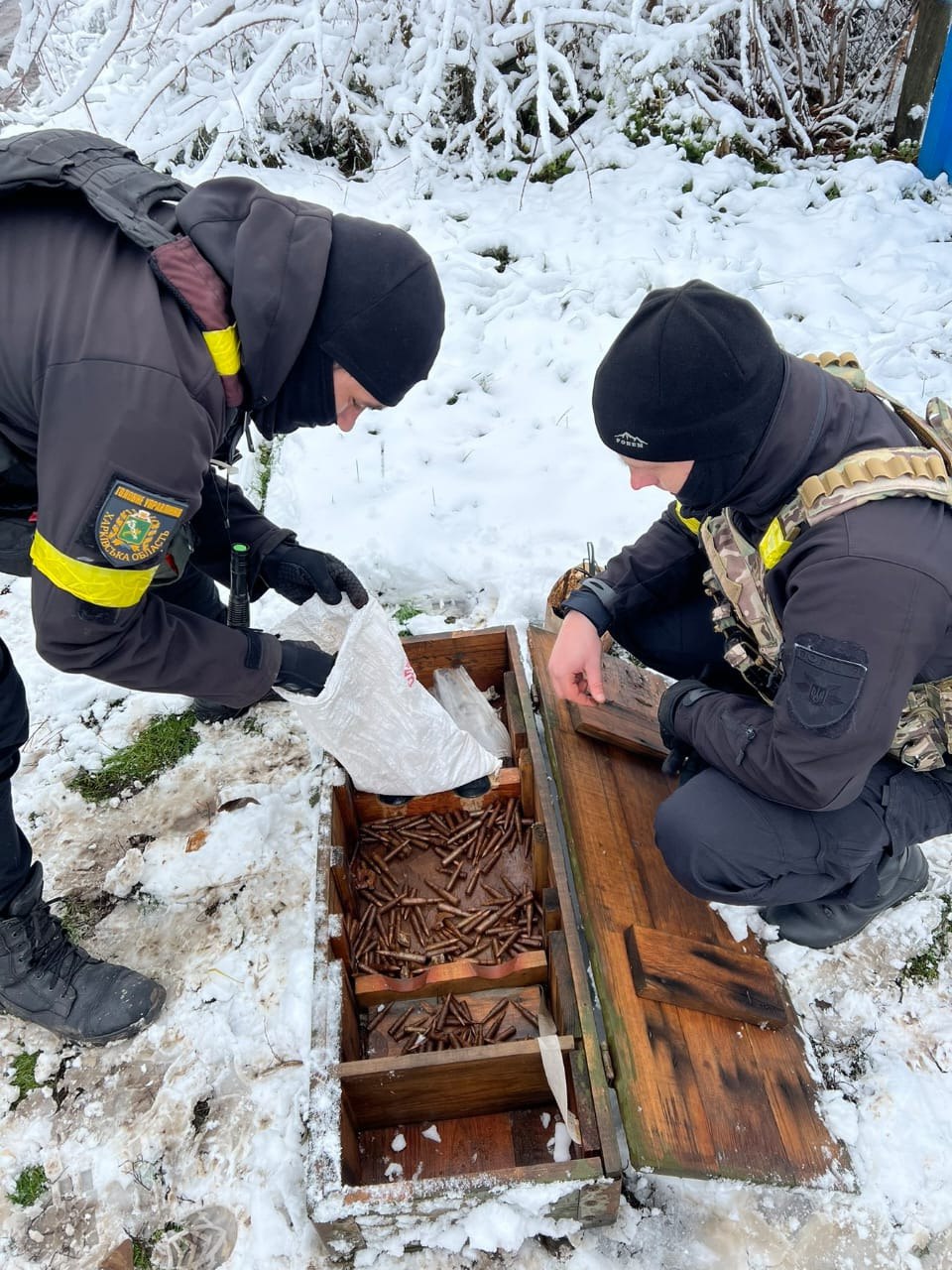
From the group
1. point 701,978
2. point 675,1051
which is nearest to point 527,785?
point 701,978

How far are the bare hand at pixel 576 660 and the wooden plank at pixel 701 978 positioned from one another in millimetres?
791

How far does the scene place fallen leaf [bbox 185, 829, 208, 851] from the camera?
309 cm

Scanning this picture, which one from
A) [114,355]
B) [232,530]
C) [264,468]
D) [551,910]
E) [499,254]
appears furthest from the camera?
[499,254]

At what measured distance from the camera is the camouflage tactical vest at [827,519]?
1.94 meters

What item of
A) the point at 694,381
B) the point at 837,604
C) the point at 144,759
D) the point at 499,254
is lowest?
the point at 144,759

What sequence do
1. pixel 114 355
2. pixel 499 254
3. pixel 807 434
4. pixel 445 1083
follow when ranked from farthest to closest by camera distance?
pixel 499 254 → pixel 445 1083 → pixel 807 434 → pixel 114 355

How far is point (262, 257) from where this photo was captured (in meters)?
1.86

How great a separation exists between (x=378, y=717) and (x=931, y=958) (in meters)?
1.96

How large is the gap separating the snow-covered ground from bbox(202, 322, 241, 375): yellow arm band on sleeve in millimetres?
1686

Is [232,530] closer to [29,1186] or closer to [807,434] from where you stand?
[807,434]

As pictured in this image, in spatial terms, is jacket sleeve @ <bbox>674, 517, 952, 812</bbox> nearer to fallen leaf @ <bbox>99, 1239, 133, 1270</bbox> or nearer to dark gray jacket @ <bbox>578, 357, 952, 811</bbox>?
dark gray jacket @ <bbox>578, 357, 952, 811</bbox>

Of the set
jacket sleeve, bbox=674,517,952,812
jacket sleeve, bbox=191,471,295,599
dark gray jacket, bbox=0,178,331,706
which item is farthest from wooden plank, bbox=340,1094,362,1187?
jacket sleeve, bbox=191,471,295,599

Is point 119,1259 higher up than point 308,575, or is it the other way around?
point 308,575

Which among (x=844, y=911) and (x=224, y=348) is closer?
(x=224, y=348)
